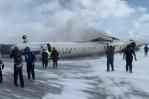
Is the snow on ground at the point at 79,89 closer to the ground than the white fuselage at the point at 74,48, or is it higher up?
closer to the ground

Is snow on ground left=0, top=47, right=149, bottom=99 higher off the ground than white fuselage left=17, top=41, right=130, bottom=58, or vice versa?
white fuselage left=17, top=41, right=130, bottom=58

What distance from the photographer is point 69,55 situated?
37.7 metres

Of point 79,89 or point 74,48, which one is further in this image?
point 74,48

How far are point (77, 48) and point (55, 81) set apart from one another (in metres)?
20.6

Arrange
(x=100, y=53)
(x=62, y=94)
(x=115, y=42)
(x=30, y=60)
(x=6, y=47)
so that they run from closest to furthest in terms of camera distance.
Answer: (x=62, y=94) → (x=30, y=60) → (x=6, y=47) → (x=100, y=53) → (x=115, y=42)

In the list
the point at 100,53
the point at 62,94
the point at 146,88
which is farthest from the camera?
the point at 100,53

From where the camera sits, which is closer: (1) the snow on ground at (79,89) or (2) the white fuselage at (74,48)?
(1) the snow on ground at (79,89)

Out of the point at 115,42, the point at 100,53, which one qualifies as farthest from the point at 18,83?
the point at 115,42

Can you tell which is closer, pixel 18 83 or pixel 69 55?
pixel 18 83

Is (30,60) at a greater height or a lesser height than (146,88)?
greater

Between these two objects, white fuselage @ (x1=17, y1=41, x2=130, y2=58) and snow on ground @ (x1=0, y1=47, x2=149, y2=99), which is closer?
snow on ground @ (x1=0, y1=47, x2=149, y2=99)

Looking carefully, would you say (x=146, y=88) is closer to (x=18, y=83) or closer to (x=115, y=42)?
(x=18, y=83)

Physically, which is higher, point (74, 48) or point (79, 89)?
point (74, 48)

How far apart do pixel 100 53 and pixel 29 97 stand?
96.1 feet
